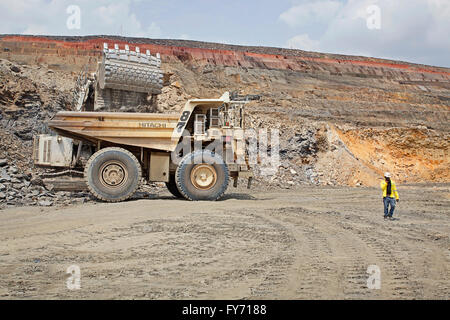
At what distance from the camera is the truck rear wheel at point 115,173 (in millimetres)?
10273

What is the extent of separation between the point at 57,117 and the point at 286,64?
21878 millimetres

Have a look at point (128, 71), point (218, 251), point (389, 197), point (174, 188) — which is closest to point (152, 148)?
point (174, 188)

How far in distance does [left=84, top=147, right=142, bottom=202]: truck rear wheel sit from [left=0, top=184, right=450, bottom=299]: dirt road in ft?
1.59

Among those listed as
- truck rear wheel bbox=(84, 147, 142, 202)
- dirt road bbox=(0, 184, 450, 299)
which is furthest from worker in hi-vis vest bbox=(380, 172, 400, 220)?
truck rear wheel bbox=(84, 147, 142, 202)

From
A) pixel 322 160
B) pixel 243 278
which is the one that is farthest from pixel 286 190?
pixel 243 278

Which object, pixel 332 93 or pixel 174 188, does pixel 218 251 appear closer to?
pixel 174 188

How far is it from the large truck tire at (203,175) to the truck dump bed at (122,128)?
567mm

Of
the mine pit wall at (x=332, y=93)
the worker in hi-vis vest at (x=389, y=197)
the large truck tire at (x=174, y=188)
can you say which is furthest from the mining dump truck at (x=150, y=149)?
the mine pit wall at (x=332, y=93)

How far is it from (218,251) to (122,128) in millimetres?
5268

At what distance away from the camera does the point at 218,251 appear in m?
6.10

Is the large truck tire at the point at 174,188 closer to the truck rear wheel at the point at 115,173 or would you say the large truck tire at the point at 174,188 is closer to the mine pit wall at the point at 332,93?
the truck rear wheel at the point at 115,173

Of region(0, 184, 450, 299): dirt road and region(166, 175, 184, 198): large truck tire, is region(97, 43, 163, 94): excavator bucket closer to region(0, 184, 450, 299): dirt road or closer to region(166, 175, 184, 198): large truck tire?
region(166, 175, 184, 198): large truck tire

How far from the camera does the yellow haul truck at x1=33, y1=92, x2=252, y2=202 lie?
1031 centimetres

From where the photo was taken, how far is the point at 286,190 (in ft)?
50.0
